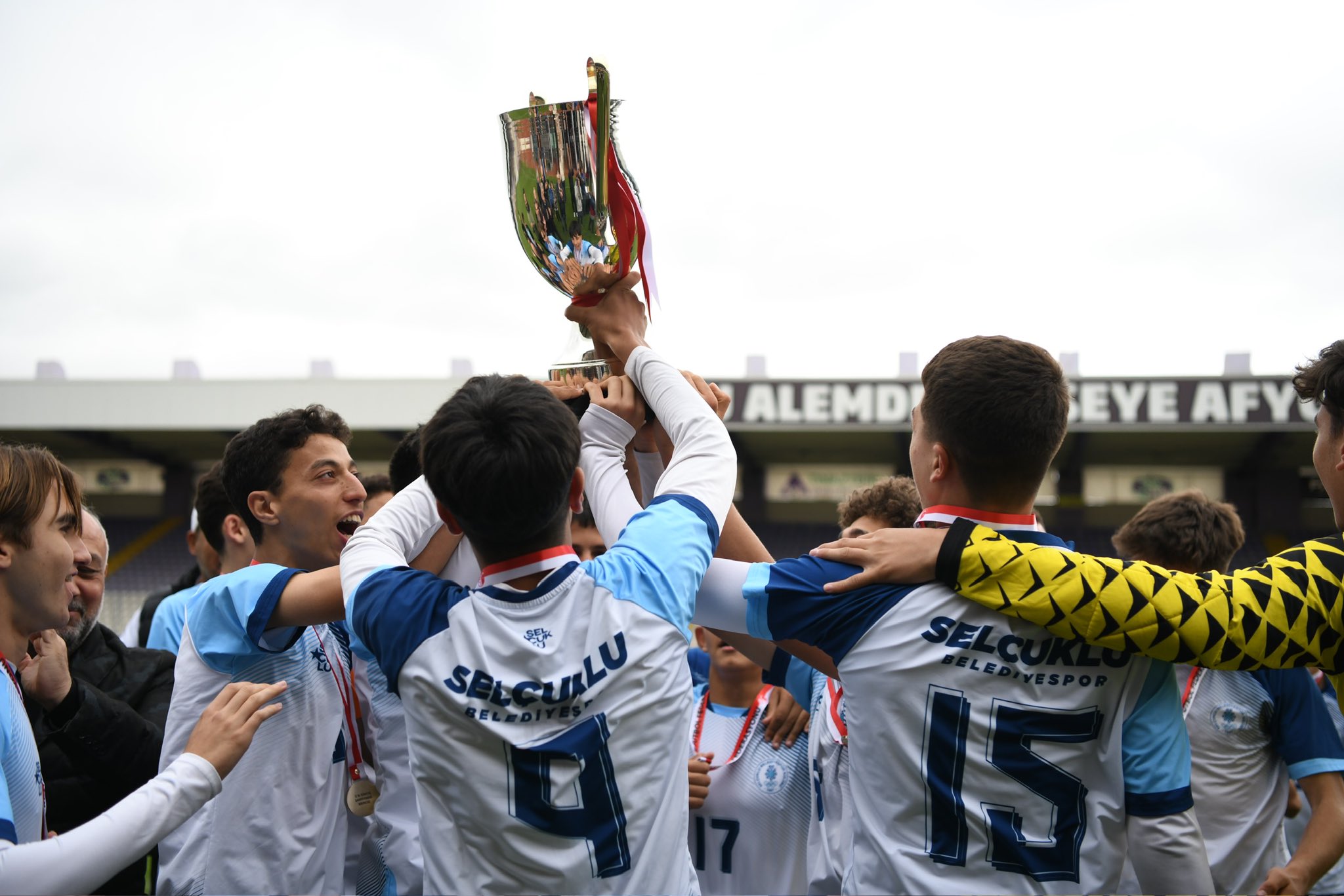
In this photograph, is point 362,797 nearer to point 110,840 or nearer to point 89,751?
point 110,840

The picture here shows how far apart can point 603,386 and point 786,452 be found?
1955 centimetres

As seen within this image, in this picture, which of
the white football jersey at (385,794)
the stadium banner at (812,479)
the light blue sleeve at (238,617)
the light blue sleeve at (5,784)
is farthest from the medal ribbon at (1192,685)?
the stadium banner at (812,479)

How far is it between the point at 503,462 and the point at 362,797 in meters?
1.28

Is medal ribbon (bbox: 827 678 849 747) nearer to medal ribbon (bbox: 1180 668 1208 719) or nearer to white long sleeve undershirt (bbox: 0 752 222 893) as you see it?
medal ribbon (bbox: 1180 668 1208 719)

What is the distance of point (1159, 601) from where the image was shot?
5.91ft

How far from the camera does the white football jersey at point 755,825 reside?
119 inches

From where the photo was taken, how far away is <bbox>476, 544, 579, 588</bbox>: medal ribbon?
70.7 inches

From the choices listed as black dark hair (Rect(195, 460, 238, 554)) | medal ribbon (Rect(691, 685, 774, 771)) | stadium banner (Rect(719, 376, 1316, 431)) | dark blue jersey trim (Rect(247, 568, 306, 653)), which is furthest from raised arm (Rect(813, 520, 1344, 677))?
stadium banner (Rect(719, 376, 1316, 431))

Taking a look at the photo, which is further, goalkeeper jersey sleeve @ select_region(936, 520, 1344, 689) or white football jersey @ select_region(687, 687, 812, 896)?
white football jersey @ select_region(687, 687, 812, 896)

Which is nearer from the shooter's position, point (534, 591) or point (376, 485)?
point (534, 591)

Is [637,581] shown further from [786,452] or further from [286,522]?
[786,452]

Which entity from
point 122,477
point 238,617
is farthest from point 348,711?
point 122,477

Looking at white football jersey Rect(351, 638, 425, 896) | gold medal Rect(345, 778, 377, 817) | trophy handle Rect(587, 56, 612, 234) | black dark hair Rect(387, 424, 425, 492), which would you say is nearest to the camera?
trophy handle Rect(587, 56, 612, 234)

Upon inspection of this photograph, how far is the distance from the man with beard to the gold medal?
80 centimetres
